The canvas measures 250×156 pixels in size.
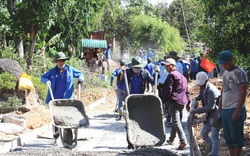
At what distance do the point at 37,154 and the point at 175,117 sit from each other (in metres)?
2.83

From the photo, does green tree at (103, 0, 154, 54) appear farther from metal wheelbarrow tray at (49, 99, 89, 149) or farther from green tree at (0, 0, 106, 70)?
metal wheelbarrow tray at (49, 99, 89, 149)

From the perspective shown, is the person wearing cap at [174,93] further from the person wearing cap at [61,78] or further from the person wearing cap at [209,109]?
the person wearing cap at [61,78]

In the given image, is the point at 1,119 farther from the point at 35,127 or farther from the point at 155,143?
the point at 155,143

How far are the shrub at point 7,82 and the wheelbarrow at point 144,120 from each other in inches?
266

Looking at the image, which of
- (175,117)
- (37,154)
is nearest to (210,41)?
(175,117)

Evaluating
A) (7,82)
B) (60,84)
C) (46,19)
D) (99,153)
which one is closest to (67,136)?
(60,84)

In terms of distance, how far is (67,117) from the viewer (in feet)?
26.5

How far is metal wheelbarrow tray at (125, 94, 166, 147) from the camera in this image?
772cm

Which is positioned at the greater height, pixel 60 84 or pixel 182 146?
pixel 60 84

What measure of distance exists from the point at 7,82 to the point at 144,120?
7056 mm

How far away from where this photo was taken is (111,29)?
47.2m

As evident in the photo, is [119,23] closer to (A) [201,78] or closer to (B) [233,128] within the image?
(A) [201,78]

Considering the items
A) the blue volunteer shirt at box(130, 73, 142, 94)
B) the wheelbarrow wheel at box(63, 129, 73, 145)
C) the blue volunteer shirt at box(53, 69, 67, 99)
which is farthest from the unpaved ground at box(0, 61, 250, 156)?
the blue volunteer shirt at box(53, 69, 67, 99)

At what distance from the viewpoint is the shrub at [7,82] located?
13.8 metres
